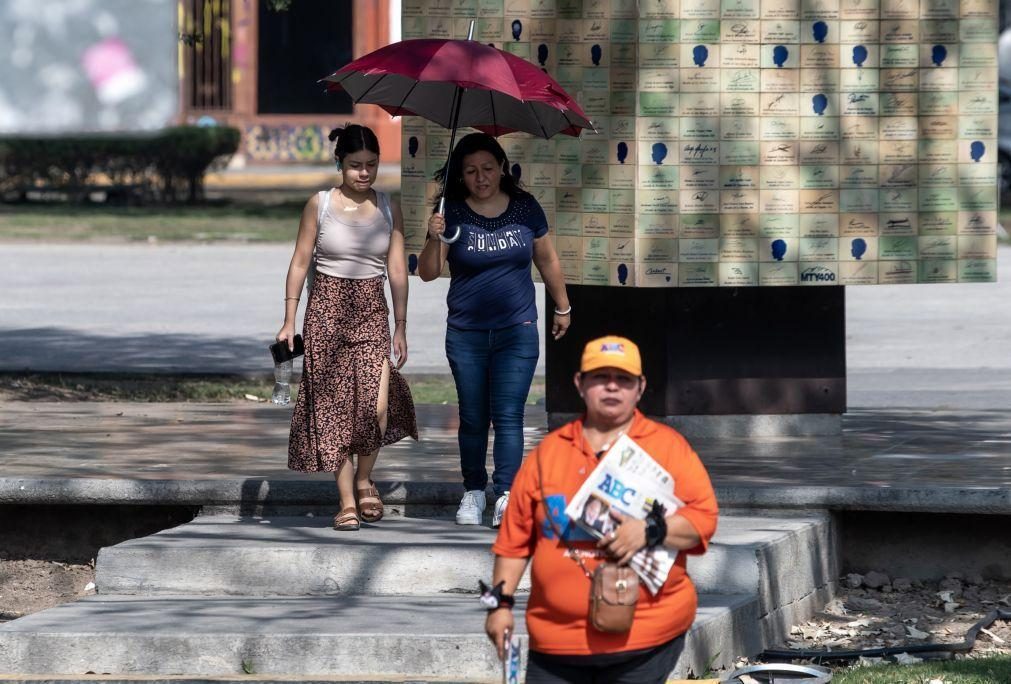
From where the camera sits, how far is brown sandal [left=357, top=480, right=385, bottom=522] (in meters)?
8.32

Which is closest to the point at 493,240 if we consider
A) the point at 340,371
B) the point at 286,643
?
the point at 340,371

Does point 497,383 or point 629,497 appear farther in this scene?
point 497,383

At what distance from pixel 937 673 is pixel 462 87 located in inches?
118

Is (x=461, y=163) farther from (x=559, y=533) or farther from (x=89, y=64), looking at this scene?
(x=89, y=64)

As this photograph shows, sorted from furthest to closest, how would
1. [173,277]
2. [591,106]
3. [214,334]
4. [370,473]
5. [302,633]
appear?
1. [173,277]
2. [214,334]
3. [591,106]
4. [370,473]
5. [302,633]

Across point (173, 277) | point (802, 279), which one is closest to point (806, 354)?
point (802, 279)

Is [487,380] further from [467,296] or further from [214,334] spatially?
[214,334]

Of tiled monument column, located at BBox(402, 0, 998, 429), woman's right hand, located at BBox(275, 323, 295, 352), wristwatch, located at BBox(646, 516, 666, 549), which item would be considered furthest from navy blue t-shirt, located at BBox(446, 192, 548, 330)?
wristwatch, located at BBox(646, 516, 666, 549)

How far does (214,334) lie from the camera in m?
16.7

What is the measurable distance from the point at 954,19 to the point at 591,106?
1.92m

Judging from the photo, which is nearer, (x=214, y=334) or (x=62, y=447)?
(x=62, y=447)

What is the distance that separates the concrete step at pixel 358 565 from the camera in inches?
299

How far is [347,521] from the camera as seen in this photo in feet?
26.7

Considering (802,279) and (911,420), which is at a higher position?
(802,279)
